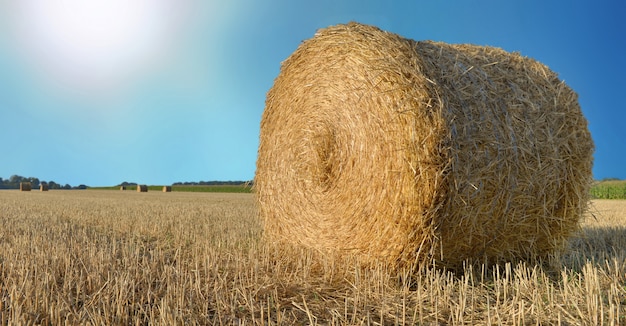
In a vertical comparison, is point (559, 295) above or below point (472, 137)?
below

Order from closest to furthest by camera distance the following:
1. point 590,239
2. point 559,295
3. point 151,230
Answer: point 559,295 → point 590,239 → point 151,230

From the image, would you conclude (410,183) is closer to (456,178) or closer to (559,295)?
(456,178)

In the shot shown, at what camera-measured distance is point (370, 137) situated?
4371 millimetres

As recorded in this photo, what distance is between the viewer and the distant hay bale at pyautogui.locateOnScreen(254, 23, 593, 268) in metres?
3.96

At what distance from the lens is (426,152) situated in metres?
3.85

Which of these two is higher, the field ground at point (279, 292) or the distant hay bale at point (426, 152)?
the distant hay bale at point (426, 152)

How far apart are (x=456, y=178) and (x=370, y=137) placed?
880 millimetres

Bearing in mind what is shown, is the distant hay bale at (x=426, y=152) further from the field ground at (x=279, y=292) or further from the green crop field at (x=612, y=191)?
the green crop field at (x=612, y=191)

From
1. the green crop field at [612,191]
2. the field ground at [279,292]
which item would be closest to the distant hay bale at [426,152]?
the field ground at [279,292]

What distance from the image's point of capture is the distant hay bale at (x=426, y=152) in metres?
3.96

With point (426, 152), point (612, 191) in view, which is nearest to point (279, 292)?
point (426, 152)

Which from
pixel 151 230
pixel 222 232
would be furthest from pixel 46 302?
pixel 151 230

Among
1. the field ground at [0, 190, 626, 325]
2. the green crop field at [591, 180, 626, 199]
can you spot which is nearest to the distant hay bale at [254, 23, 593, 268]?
the field ground at [0, 190, 626, 325]

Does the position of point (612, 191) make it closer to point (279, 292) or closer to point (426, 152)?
point (426, 152)
